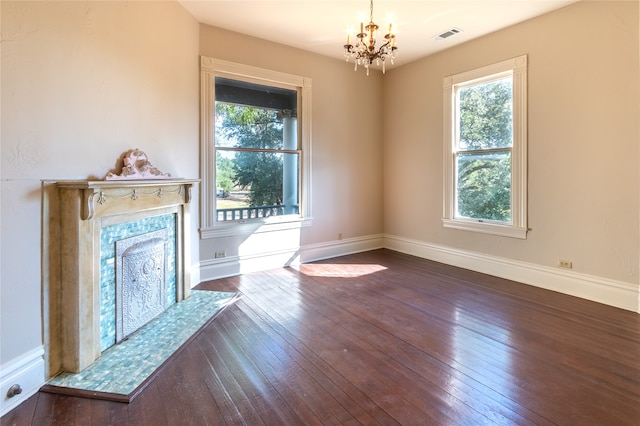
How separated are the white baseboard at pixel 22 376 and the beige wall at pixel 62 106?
52 mm

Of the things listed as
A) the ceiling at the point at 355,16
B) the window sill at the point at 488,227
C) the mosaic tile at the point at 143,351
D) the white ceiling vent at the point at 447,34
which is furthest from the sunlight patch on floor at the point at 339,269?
the white ceiling vent at the point at 447,34

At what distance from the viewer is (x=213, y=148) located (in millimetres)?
4184

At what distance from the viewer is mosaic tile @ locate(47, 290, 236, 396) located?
205cm

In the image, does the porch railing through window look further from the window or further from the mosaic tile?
the window

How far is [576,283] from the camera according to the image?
3.62 meters

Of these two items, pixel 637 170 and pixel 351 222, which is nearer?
pixel 637 170

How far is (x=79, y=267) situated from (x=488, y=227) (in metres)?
4.48

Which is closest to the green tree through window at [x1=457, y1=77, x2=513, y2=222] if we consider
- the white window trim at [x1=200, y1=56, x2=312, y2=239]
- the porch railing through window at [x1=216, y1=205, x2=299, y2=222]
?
the white window trim at [x1=200, y1=56, x2=312, y2=239]

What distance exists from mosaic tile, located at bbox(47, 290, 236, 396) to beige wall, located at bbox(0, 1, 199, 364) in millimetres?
380

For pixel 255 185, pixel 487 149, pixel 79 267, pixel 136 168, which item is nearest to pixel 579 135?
pixel 487 149

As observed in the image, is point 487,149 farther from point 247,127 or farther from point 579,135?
point 247,127

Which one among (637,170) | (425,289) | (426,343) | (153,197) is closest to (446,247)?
(425,289)

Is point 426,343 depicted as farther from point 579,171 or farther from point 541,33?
point 541,33

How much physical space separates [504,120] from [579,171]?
109 cm
